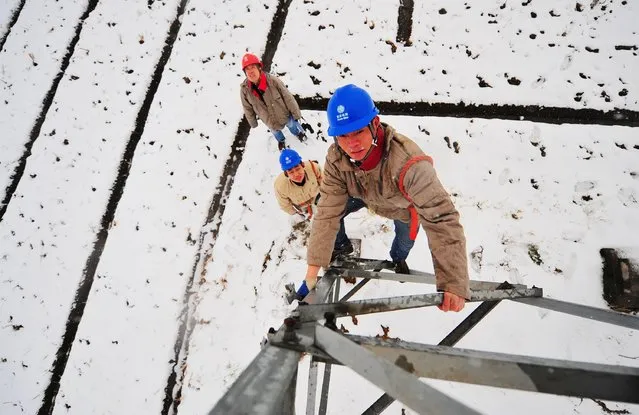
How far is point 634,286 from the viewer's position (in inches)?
159

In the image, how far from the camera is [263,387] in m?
1.07

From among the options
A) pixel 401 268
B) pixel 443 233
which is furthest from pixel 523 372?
pixel 401 268

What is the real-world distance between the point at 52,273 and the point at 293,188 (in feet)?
16.8

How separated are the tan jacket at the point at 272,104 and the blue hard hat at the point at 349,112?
327cm

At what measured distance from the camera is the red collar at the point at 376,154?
2.33 m

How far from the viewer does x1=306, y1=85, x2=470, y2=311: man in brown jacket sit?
7.07ft

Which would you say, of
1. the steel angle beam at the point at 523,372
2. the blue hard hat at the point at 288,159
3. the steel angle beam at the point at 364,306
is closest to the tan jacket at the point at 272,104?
the blue hard hat at the point at 288,159

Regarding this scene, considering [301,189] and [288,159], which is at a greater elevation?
[288,159]

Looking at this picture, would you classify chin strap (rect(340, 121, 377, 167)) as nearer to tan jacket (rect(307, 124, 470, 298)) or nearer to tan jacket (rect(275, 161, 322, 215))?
tan jacket (rect(307, 124, 470, 298))

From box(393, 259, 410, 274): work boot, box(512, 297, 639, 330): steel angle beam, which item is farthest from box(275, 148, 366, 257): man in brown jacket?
box(512, 297, 639, 330): steel angle beam

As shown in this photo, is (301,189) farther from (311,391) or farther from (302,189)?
(311,391)

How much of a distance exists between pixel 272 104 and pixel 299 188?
178 centimetres

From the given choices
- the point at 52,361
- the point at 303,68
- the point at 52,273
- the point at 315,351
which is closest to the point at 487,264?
the point at 315,351

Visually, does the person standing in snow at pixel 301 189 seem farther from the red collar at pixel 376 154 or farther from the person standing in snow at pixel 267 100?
the red collar at pixel 376 154
